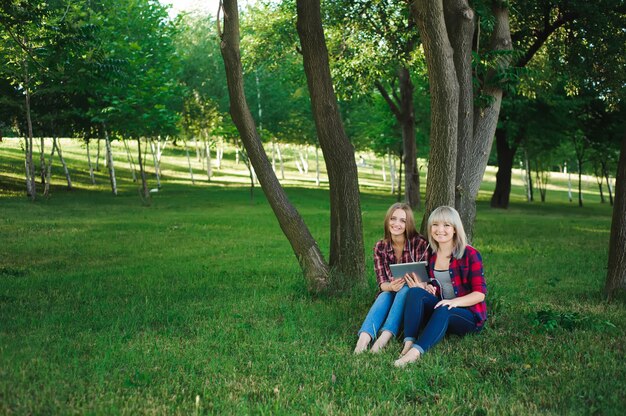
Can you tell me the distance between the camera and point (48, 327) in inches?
296

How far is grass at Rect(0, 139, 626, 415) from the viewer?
5.12 meters

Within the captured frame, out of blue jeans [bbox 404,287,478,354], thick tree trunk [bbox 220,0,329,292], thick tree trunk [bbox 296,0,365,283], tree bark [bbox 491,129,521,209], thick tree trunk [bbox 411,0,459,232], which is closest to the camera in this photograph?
blue jeans [bbox 404,287,478,354]

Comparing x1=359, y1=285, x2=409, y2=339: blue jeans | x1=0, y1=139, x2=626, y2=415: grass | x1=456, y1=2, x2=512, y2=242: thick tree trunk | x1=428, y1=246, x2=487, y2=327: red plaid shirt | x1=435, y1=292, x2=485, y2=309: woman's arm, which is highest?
x1=456, y1=2, x2=512, y2=242: thick tree trunk

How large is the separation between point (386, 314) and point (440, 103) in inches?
111

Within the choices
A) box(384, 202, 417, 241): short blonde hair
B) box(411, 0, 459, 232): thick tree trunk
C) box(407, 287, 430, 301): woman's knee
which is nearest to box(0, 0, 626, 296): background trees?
box(411, 0, 459, 232): thick tree trunk

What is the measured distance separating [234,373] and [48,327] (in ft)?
9.36

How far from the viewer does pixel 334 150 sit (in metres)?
9.49

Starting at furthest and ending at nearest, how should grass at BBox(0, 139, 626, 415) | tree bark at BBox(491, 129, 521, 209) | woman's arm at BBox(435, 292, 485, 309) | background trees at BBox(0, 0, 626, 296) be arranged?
tree bark at BBox(491, 129, 521, 209)
background trees at BBox(0, 0, 626, 296)
woman's arm at BBox(435, 292, 485, 309)
grass at BBox(0, 139, 626, 415)

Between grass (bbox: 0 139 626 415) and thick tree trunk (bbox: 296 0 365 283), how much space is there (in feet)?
1.88

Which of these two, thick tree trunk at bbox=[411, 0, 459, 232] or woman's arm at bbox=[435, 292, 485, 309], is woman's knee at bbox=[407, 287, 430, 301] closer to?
woman's arm at bbox=[435, 292, 485, 309]

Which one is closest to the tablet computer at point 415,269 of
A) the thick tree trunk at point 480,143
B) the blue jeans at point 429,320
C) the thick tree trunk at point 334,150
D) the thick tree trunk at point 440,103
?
the blue jeans at point 429,320

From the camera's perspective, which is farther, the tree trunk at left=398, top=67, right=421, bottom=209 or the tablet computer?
the tree trunk at left=398, top=67, right=421, bottom=209

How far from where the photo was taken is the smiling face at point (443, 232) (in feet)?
22.8

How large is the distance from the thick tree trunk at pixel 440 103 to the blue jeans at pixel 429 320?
1.86m
